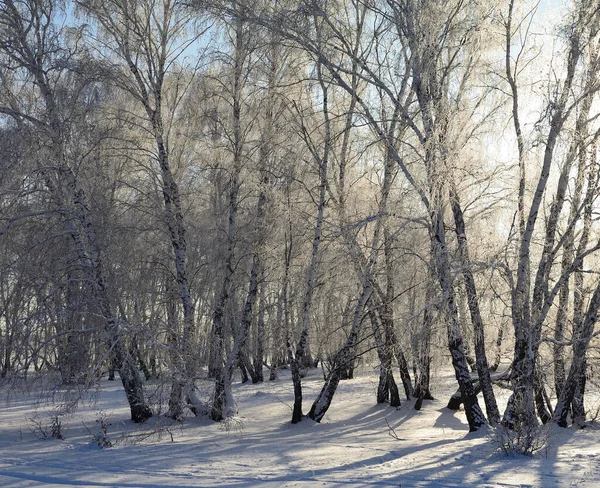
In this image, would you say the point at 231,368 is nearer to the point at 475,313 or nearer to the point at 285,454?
the point at 285,454

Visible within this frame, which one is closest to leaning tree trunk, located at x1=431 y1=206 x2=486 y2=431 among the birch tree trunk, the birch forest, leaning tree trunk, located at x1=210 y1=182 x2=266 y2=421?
the birch forest

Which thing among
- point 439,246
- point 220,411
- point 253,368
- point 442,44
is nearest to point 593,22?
point 442,44

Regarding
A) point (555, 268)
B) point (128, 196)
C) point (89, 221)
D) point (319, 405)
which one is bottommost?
point (319, 405)

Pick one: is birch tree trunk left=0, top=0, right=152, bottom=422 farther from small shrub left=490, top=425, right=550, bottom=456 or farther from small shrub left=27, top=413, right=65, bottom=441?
small shrub left=490, top=425, right=550, bottom=456

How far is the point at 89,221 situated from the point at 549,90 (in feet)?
25.2

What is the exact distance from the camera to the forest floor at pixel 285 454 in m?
7.23

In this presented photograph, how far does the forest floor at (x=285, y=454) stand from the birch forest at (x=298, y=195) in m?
0.61

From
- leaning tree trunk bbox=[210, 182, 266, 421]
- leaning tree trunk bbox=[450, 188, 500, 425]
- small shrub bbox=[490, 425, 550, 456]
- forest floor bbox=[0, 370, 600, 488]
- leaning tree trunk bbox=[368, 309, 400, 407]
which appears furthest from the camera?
leaning tree trunk bbox=[368, 309, 400, 407]

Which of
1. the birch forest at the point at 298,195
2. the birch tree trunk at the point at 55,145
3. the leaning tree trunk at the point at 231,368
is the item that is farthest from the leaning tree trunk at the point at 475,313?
the birch tree trunk at the point at 55,145

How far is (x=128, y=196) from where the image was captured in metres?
13.2

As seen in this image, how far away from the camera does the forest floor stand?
7227mm

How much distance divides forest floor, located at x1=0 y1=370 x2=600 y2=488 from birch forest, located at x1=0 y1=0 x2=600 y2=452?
1.99ft

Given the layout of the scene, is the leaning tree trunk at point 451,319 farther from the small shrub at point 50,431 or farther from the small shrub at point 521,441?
→ the small shrub at point 50,431

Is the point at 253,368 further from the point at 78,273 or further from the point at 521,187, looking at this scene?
the point at 521,187
